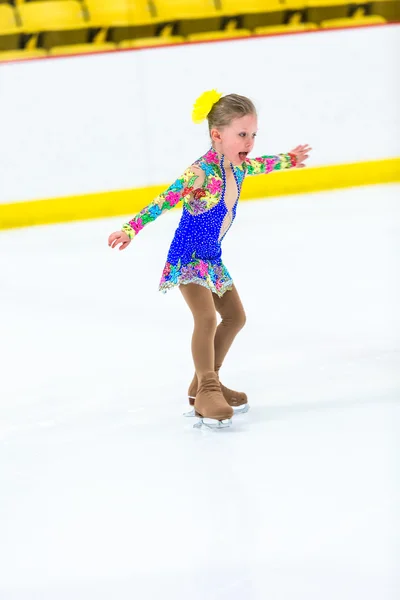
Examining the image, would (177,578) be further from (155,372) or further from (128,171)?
(128,171)

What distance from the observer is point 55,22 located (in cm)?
665

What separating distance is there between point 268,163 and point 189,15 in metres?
4.65

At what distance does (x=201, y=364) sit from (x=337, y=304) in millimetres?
1288

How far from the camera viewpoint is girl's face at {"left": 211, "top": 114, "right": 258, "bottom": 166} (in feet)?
7.93

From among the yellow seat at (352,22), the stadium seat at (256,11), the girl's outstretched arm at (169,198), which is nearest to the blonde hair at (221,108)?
the girl's outstretched arm at (169,198)

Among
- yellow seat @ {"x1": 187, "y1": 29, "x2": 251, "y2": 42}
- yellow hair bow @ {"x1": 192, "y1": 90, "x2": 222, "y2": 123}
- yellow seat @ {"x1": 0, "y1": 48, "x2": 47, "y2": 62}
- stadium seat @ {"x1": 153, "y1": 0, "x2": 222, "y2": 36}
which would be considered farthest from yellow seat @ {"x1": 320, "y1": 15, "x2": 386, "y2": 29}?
yellow hair bow @ {"x1": 192, "y1": 90, "x2": 222, "y2": 123}

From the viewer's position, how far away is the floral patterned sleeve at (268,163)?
2580mm

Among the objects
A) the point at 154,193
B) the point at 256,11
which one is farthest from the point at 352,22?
the point at 154,193

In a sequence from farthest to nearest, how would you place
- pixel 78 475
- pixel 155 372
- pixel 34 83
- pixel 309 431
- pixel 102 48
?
pixel 102 48 → pixel 34 83 → pixel 155 372 → pixel 309 431 → pixel 78 475

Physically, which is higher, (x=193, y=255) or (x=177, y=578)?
(x=193, y=255)

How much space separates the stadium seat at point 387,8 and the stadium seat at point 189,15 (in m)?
1.14

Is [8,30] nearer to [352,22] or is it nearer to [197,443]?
[352,22]

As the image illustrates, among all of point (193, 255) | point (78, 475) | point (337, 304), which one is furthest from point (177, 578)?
point (337, 304)

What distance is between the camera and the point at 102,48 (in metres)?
6.41
